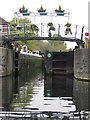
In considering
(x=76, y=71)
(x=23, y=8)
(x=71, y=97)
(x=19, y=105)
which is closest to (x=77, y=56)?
(x=76, y=71)

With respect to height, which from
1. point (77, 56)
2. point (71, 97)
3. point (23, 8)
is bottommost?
point (71, 97)

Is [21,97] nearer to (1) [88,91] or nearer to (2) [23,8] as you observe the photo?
(1) [88,91]

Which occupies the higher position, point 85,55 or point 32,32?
point 32,32

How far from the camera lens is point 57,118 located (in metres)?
6.92

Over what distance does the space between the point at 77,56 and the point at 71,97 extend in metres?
10.1

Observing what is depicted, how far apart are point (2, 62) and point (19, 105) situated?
13.5 m

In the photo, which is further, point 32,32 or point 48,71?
point 48,71

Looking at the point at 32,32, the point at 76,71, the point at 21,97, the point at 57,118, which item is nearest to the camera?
the point at 57,118

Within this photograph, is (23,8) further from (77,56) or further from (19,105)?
(19,105)

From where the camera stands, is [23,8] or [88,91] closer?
[88,91]

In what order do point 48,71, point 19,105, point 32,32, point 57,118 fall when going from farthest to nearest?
point 48,71 < point 32,32 < point 19,105 < point 57,118

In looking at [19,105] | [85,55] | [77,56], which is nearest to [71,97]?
[19,105]

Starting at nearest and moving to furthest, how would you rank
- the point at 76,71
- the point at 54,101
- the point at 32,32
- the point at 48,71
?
the point at 54,101 < the point at 76,71 < the point at 32,32 < the point at 48,71

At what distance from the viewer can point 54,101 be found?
12.8 meters
